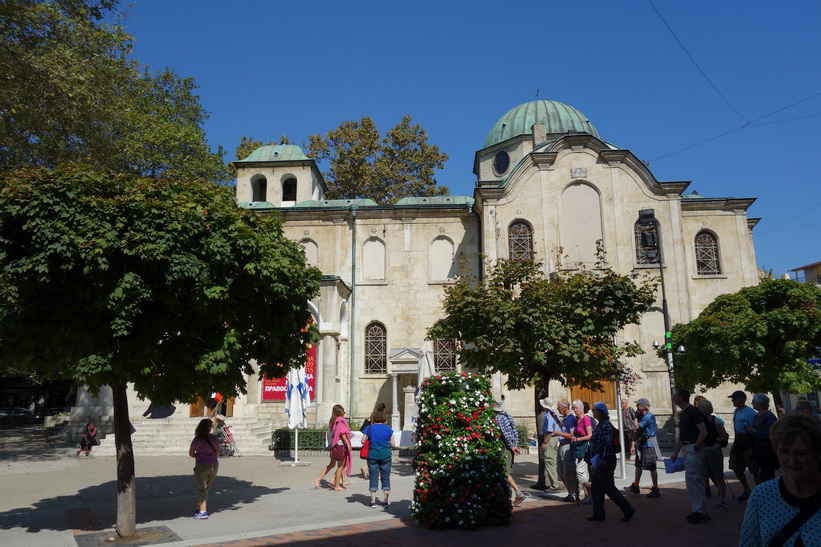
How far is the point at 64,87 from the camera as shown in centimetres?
1641

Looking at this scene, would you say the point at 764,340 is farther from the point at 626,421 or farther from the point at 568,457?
the point at 568,457

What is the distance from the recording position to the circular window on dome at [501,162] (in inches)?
1326

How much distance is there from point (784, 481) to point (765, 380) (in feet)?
60.4

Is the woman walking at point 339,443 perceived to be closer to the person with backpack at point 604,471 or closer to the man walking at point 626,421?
the person with backpack at point 604,471

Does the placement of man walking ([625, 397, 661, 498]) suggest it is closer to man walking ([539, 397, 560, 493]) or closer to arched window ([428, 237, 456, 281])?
man walking ([539, 397, 560, 493])

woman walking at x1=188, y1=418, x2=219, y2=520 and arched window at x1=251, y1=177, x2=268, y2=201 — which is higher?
arched window at x1=251, y1=177, x2=268, y2=201

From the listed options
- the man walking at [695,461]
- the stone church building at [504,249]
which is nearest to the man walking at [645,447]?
the man walking at [695,461]

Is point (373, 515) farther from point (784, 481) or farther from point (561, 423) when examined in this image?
point (784, 481)

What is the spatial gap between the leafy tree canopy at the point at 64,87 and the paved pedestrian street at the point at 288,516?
A: 374 inches

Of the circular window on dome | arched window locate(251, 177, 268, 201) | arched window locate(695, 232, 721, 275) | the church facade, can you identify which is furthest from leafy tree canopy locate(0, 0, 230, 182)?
arched window locate(695, 232, 721, 275)

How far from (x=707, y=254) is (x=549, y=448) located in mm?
19747

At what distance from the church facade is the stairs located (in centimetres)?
326

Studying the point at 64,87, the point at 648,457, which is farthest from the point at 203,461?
the point at 64,87

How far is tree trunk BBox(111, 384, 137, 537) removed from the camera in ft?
27.6
